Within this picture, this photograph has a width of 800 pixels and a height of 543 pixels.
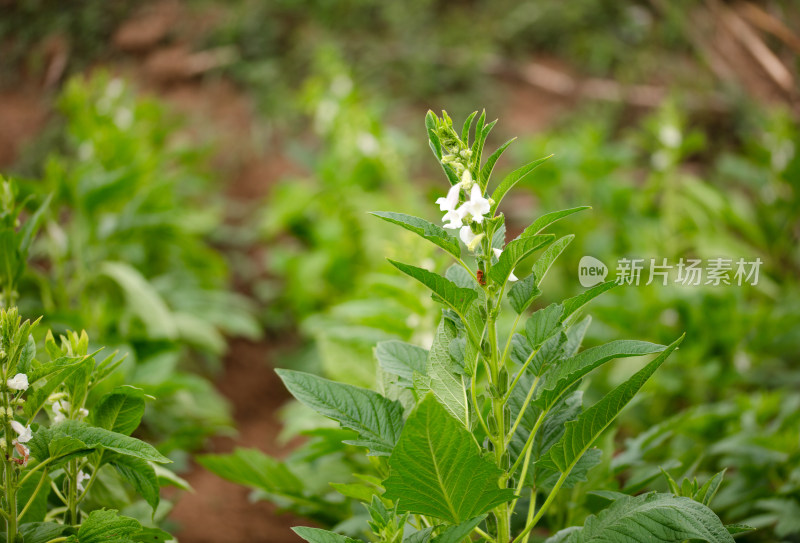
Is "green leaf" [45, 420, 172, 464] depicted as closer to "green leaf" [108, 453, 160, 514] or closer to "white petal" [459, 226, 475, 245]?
"green leaf" [108, 453, 160, 514]

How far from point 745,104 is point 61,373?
5.24m

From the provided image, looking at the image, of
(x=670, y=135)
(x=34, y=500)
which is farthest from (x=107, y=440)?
(x=670, y=135)

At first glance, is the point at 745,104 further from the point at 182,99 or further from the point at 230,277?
the point at 182,99

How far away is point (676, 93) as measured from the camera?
4801mm

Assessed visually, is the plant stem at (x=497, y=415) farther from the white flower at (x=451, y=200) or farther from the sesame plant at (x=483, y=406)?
the white flower at (x=451, y=200)

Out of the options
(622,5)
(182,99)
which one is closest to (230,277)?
(182,99)

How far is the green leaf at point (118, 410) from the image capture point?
3.51ft

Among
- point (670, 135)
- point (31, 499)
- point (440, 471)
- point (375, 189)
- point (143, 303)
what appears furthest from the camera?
point (375, 189)

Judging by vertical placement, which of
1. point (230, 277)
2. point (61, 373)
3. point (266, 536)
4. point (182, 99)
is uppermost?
point (182, 99)

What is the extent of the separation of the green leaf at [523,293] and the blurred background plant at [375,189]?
436mm

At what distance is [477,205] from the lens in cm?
93

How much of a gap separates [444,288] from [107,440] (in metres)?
0.56

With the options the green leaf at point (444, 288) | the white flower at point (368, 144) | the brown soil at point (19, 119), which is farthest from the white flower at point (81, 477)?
the brown soil at point (19, 119)

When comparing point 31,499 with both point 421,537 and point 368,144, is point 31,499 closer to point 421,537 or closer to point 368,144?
point 421,537
